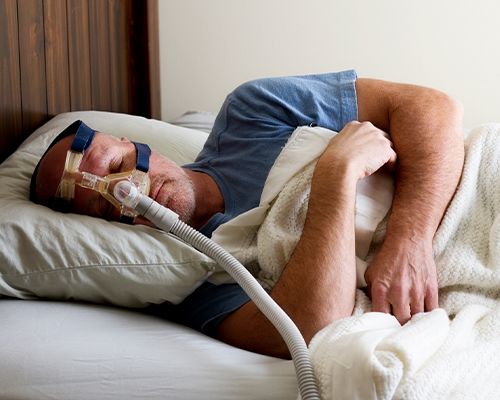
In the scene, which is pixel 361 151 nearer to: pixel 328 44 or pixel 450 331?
pixel 450 331

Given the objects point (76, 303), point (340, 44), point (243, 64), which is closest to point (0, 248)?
point (76, 303)

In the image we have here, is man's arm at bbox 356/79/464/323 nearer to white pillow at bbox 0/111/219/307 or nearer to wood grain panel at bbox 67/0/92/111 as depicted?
white pillow at bbox 0/111/219/307

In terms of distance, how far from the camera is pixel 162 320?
89cm

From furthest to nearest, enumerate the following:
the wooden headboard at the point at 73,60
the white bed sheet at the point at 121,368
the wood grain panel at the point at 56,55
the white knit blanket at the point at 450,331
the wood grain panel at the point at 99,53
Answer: the wood grain panel at the point at 99,53 → the wood grain panel at the point at 56,55 → the wooden headboard at the point at 73,60 → the white bed sheet at the point at 121,368 → the white knit blanket at the point at 450,331

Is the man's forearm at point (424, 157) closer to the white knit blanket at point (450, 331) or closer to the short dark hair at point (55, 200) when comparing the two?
the white knit blanket at point (450, 331)

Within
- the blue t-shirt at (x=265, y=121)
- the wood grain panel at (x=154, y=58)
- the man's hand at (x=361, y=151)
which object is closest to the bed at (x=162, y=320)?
the man's hand at (x=361, y=151)

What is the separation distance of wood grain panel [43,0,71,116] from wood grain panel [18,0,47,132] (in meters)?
0.03

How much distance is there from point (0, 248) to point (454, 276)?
0.83m

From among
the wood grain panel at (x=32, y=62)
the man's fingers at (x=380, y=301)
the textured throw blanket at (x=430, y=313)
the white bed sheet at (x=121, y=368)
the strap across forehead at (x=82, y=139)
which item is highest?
the wood grain panel at (x=32, y=62)

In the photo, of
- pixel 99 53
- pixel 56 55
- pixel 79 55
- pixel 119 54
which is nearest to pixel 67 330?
pixel 56 55

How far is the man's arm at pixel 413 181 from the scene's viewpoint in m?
0.81

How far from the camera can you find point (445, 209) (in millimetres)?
907

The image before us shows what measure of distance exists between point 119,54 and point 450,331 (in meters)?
1.78

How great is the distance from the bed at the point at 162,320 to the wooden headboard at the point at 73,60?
14 millimetres
